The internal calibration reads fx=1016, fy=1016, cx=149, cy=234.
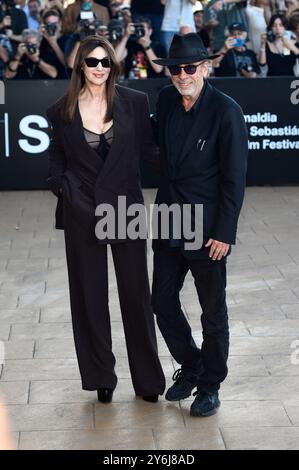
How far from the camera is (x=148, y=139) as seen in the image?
5.33m

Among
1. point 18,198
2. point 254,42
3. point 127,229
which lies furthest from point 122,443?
point 254,42

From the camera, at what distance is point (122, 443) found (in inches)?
189

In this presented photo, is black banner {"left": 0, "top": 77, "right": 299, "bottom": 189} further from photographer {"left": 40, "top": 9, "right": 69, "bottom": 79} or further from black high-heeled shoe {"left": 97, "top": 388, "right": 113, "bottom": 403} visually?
black high-heeled shoe {"left": 97, "top": 388, "right": 113, "bottom": 403}

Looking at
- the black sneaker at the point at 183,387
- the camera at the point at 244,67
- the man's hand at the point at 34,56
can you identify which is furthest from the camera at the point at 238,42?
the black sneaker at the point at 183,387

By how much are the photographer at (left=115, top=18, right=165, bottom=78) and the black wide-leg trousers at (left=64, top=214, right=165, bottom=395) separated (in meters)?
7.07

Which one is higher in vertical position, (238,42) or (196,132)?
(196,132)

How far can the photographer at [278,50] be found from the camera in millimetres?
12438

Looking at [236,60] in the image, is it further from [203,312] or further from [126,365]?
[203,312]

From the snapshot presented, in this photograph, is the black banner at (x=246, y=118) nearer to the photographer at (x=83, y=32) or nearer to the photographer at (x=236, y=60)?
the photographer at (x=83, y=32)

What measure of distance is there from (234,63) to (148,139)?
7163mm

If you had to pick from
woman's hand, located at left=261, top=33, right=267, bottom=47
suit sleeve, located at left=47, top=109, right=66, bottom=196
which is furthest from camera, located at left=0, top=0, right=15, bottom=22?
suit sleeve, located at left=47, top=109, right=66, bottom=196

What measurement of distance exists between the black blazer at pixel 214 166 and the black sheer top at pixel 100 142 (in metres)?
0.31

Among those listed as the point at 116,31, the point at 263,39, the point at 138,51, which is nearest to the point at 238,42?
the point at 263,39
